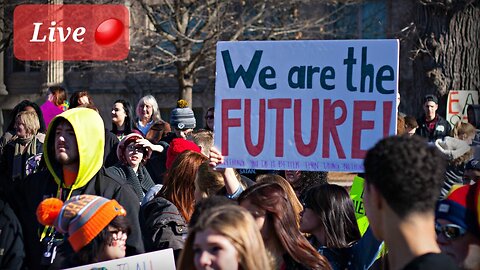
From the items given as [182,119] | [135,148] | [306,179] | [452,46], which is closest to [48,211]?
[135,148]

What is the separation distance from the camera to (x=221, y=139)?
217 inches

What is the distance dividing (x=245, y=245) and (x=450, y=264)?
36.1 inches

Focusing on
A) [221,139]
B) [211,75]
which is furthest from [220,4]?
[221,139]

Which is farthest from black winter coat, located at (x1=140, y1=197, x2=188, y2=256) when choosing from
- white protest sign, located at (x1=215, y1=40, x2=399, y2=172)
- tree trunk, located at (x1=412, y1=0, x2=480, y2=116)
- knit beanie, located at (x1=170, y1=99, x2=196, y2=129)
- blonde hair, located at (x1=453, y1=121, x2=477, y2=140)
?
tree trunk, located at (x1=412, y1=0, x2=480, y2=116)

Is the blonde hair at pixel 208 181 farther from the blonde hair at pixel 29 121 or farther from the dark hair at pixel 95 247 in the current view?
the blonde hair at pixel 29 121

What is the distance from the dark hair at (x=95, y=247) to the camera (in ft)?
15.0

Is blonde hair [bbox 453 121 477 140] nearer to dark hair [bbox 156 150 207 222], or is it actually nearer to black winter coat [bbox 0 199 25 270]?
dark hair [bbox 156 150 207 222]

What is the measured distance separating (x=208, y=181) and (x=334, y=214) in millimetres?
895

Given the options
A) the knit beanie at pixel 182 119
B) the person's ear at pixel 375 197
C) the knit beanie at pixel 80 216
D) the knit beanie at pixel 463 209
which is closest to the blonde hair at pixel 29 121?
the knit beanie at pixel 182 119

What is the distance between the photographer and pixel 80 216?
4551 millimetres

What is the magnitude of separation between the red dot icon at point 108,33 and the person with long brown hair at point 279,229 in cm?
1164

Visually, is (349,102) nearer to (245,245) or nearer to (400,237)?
(245,245)

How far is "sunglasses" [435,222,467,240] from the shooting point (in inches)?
154

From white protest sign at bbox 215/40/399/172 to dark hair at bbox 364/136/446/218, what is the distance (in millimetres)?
2097
